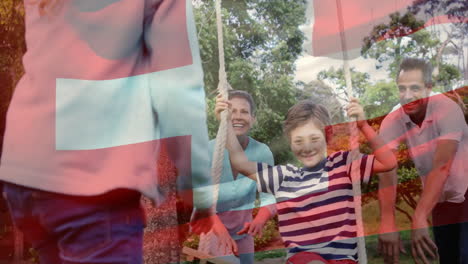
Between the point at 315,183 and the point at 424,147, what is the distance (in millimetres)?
341

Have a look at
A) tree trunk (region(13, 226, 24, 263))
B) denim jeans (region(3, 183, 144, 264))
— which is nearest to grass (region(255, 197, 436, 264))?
denim jeans (region(3, 183, 144, 264))

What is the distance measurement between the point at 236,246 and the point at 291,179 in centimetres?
26

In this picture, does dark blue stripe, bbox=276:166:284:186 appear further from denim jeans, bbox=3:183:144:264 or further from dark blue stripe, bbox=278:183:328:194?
denim jeans, bbox=3:183:144:264

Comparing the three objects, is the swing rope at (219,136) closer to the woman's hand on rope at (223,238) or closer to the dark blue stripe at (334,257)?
the woman's hand on rope at (223,238)

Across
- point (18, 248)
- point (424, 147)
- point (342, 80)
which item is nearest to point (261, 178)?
point (342, 80)

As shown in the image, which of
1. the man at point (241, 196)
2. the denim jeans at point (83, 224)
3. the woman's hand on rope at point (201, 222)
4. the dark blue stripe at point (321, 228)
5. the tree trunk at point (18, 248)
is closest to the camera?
the denim jeans at point (83, 224)

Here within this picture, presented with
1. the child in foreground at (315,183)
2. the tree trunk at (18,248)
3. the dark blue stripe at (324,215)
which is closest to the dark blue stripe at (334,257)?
the child in foreground at (315,183)

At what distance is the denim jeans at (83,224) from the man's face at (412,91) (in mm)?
886

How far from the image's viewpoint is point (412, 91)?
4.86ft

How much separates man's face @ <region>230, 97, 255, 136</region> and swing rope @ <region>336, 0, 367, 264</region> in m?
0.29

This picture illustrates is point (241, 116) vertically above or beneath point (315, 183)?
above

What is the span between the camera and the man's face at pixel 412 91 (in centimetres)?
147

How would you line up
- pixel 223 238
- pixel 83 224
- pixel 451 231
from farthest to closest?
pixel 451 231 → pixel 223 238 → pixel 83 224

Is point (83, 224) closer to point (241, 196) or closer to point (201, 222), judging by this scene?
point (201, 222)
